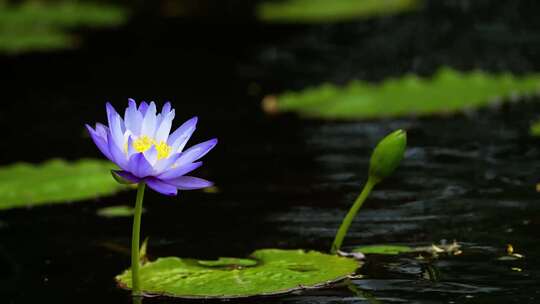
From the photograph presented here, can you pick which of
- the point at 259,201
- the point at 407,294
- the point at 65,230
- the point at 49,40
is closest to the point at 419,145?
the point at 259,201

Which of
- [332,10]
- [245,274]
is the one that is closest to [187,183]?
[245,274]

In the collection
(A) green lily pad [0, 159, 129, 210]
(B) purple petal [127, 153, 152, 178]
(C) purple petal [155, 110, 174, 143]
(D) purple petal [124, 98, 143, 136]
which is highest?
(A) green lily pad [0, 159, 129, 210]

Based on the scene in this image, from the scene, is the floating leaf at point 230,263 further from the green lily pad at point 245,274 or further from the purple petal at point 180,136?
the purple petal at point 180,136

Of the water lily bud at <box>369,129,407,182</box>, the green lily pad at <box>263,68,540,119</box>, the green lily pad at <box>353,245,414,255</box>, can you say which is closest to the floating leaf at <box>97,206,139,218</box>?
the green lily pad at <box>353,245,414,255</box>

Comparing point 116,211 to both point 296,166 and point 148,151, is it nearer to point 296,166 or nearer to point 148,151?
point 296,166

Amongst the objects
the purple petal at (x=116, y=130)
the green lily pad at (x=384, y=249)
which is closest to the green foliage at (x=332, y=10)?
the green lily pad at (x=384, y=249)

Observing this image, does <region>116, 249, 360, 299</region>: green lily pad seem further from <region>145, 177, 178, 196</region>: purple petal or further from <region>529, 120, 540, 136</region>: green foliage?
<region>529, 120, 540, 136</region>: green foliage
